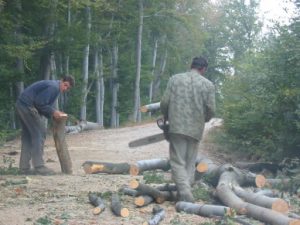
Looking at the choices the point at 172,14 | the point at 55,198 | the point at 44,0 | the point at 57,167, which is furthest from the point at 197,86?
the point at 172,14

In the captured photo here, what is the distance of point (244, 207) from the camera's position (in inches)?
290

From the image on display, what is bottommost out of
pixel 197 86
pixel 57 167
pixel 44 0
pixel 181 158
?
pixel 57 167

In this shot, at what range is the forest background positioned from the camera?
1304cm

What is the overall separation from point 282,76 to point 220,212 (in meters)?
6.44

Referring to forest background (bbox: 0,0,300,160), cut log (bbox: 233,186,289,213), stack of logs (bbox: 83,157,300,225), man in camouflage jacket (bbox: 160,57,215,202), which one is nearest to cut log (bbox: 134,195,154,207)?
stack of logs (bbox: 83,157,300,225)

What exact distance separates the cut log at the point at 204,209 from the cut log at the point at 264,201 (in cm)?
55

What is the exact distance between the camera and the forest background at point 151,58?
13039 mm

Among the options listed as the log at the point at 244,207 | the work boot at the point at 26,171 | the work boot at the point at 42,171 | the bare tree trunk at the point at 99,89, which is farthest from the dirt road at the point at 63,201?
the bare tree trunk at the point at 99,89

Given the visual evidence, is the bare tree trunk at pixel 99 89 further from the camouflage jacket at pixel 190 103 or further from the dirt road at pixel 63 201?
the camouflage jacket at pixel 190 103

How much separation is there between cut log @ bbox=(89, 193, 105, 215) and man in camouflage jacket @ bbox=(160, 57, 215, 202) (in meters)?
1.17

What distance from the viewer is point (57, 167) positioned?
12.2m

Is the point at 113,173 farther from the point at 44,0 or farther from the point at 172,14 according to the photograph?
the point at 172,14

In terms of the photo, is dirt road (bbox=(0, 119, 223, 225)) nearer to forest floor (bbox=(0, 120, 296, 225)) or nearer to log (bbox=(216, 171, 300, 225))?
forest floor (bbox=(0, 120, 296, 225))

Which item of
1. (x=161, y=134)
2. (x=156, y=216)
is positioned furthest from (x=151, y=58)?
(x=156, y=216)
